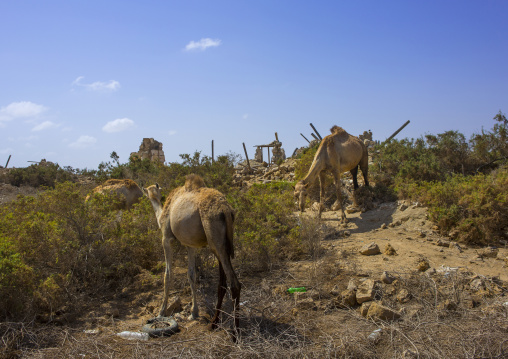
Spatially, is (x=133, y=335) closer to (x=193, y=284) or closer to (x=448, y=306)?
(x=193, y=284)

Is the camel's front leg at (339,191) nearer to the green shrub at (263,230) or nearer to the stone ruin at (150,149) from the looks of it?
the green shrub at (263,230)

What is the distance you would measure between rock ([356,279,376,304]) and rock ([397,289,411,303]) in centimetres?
38

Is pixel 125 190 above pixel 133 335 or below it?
above

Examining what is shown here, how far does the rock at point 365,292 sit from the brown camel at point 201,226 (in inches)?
78.2

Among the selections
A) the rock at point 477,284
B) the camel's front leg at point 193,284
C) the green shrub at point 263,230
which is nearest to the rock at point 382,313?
the rock at point 477,284

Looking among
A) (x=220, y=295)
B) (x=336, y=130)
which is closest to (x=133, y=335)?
(x=220, y=295)

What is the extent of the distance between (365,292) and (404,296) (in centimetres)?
59

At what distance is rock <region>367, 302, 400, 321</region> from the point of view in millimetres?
5004

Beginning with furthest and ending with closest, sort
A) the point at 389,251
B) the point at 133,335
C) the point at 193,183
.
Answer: the point at 389,251 → the point at 193,183 → the point at 133,335

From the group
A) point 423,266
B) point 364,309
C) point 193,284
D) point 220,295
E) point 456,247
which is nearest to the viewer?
point 220,295

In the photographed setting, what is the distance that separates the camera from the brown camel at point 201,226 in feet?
15.9

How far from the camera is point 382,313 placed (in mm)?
5008

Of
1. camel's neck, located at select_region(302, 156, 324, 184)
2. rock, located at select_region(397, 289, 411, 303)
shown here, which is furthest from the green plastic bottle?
camel's neck, located at select_region(302, 156, 324, 184)

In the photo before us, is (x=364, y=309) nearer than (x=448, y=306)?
No
